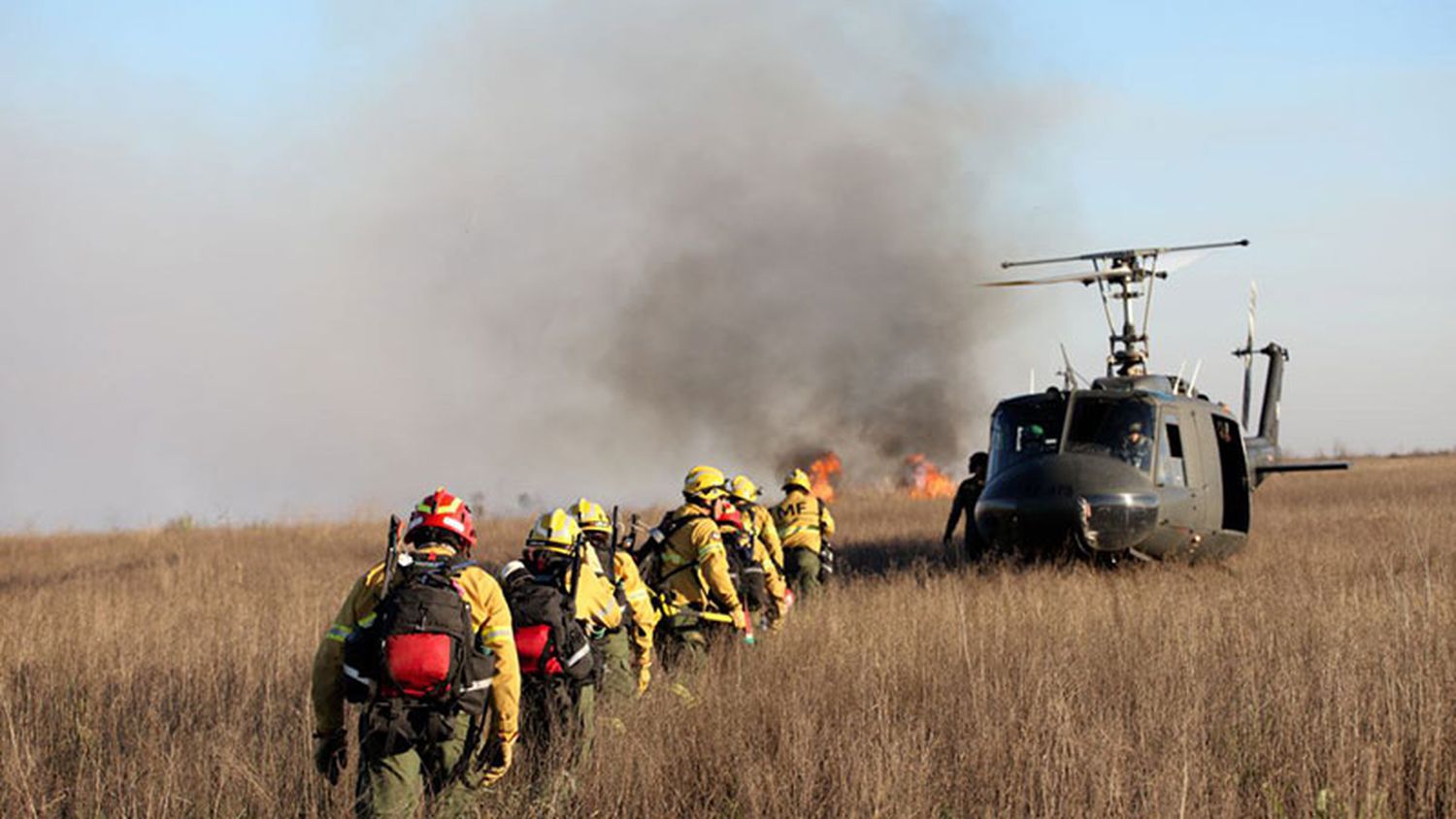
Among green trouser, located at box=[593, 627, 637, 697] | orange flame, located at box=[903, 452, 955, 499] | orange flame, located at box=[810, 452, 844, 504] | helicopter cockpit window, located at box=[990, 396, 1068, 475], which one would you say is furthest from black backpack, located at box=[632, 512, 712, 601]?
orange flame, located at box=[903, 452, 955, 499]

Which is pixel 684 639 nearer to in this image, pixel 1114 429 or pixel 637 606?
pixel 637 606

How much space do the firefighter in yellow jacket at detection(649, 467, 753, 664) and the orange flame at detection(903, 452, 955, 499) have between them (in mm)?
21046

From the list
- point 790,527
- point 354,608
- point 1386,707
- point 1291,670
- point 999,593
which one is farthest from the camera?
point 790,527

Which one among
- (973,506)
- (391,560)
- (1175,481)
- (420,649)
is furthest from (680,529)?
(973,506)

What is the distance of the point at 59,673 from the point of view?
31.3ft

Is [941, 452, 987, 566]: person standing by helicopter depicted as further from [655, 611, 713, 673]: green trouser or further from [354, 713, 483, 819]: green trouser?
[354, 713, 483, 819]: green trouser

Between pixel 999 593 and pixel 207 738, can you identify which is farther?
pixel 999 593

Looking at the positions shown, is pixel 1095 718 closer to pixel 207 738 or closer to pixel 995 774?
pixel 995 774

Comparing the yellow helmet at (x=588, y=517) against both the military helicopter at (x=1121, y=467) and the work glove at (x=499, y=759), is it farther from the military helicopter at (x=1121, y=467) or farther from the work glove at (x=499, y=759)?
the military helicopter at (x=1121, y=467)

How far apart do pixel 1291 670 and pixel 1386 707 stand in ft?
2.71

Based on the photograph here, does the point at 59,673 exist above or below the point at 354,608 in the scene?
below

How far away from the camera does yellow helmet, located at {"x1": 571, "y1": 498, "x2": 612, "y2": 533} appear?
7793 mm

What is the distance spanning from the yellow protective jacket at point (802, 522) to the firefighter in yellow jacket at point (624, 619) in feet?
19.4

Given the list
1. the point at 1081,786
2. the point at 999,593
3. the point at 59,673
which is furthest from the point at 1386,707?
the point at 59,673
